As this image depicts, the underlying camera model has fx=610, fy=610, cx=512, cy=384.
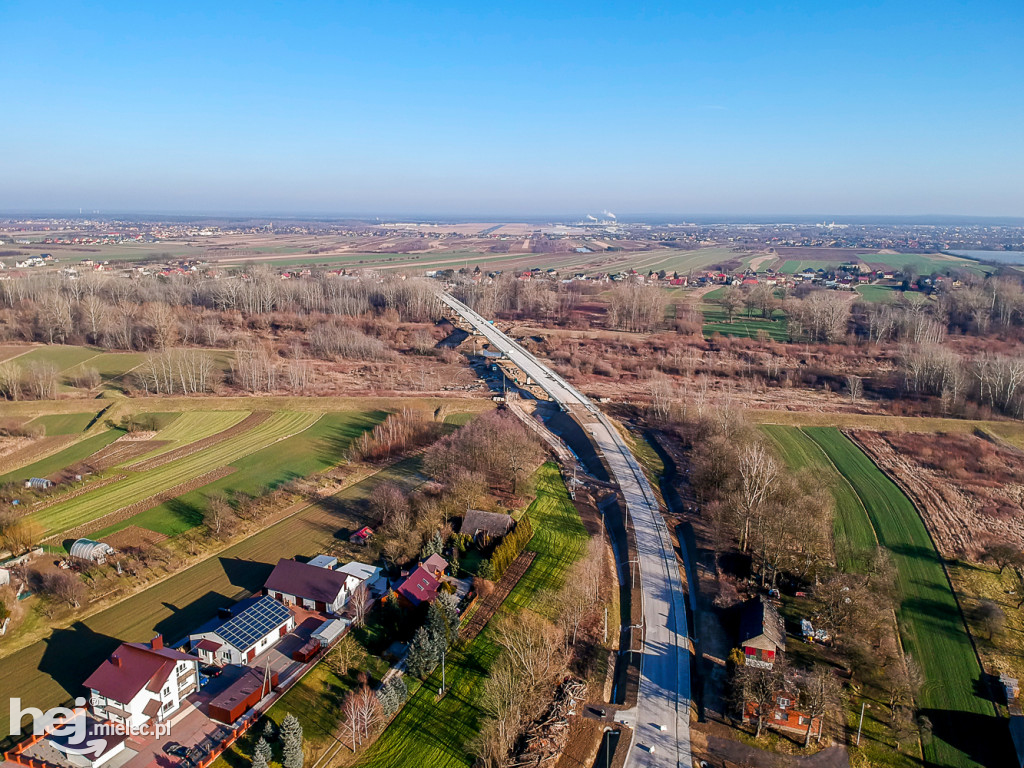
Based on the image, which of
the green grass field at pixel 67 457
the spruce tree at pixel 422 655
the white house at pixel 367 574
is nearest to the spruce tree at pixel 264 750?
the spruce tree at pixel 422 655

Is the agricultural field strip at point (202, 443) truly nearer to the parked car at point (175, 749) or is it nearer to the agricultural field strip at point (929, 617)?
the parked car at point (175, 749)

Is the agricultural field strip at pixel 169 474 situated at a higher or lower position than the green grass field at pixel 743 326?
lower

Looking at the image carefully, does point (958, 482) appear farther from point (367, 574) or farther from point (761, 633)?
point (367, 574)

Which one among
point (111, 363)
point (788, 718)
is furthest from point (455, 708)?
point (111, 363)

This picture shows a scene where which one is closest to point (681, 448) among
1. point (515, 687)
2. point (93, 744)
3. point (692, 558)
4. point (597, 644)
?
point (692, 558)

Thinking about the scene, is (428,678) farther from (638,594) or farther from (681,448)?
(681,448)

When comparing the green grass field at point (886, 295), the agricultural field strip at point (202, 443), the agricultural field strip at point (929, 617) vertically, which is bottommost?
the agricultural field strip at point (929, 617)
